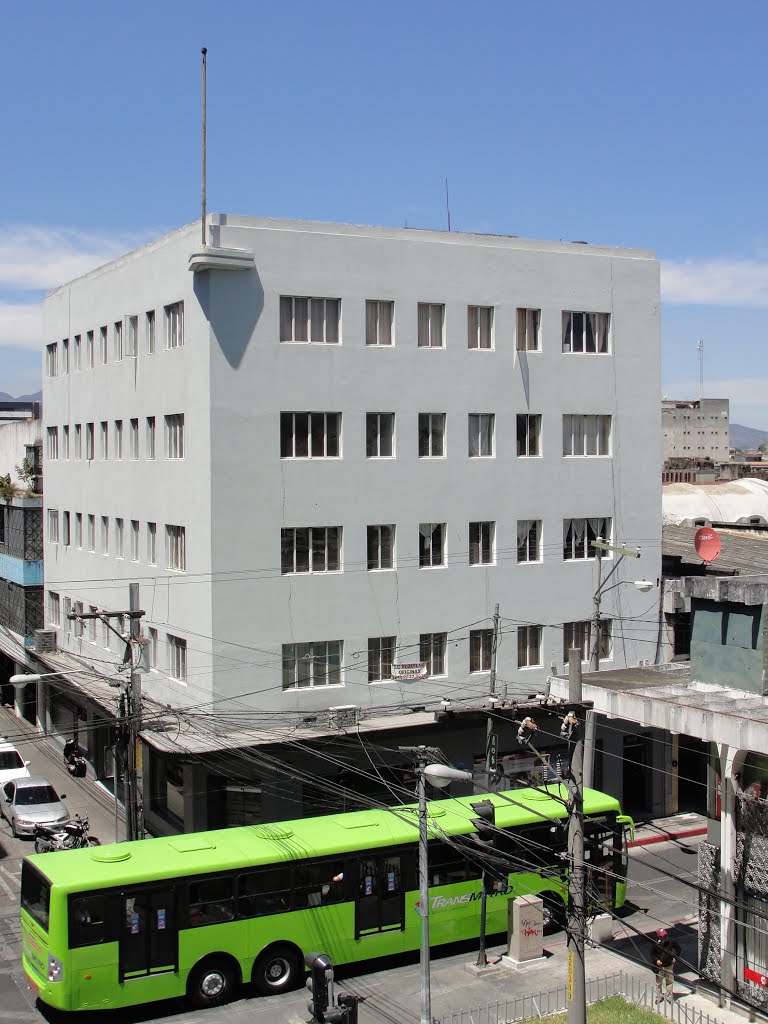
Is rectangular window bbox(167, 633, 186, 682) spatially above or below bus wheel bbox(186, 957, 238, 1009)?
above

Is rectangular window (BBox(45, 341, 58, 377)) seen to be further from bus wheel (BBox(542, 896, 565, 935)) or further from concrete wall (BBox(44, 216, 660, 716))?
bus wheel (BBox(542, 896, 565, 935))

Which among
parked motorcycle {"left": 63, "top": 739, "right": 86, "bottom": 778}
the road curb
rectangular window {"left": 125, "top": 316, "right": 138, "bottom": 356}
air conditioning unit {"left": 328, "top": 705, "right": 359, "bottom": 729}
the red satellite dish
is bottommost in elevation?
the road curb

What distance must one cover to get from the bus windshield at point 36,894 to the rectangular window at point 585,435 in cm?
2287

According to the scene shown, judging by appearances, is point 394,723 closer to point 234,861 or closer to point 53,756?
point 234,861

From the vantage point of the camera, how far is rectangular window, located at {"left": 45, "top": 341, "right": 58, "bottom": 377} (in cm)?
4800

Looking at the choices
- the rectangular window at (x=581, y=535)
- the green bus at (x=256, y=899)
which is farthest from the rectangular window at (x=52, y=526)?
the green bus at (x=256, y=899)

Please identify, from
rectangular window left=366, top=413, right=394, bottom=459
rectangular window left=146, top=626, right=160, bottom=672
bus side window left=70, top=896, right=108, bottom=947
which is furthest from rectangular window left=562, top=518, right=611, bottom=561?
bus side window left=70, top=896, right=108, bottom=947

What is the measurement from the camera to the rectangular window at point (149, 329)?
122 feet

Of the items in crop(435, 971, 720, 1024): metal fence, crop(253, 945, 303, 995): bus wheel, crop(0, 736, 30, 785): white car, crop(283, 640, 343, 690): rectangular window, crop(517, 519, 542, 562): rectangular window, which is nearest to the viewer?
crop(435, 971, 720, 1024): metal fence

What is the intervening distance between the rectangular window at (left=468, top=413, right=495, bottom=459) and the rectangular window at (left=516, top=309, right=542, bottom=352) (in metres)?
2.64

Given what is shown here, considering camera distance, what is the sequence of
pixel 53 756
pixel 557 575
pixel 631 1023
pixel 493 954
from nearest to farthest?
pixel 631 1023 < pixel 493 954 < pixel 557 575 < pixel 53 756

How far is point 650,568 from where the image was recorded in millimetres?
40562

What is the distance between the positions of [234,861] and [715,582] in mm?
11425

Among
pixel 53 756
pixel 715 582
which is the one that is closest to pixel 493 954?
pixel 715 582
